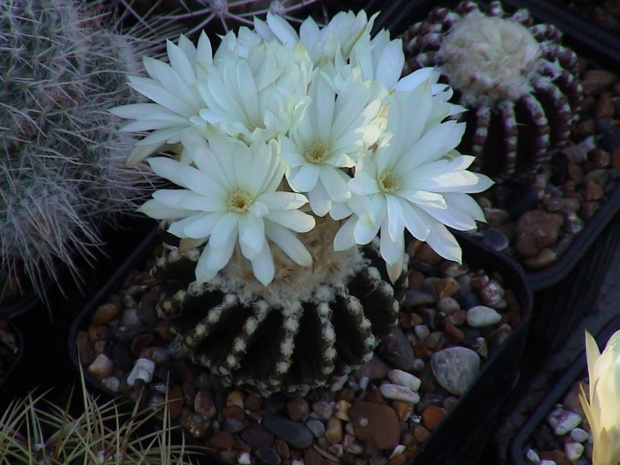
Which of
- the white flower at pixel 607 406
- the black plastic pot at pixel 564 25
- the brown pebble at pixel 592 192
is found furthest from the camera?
the black plastic pot at pixel 564 25

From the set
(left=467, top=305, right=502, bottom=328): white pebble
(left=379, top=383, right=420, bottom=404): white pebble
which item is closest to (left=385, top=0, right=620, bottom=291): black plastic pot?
(left=467, top=305, right=502, bottom=328): white pebble

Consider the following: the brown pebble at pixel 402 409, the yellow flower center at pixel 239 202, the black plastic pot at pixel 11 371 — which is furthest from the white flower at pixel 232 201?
the black plastic pot at pixel 11 371

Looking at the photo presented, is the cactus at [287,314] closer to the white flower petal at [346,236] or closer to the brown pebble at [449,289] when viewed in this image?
the white flower petal at [346,236]

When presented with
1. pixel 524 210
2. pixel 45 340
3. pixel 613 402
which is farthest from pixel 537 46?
pixel 45 340

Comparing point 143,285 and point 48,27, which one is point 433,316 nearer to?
point 143,285

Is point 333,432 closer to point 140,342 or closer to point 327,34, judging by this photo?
point 140,342

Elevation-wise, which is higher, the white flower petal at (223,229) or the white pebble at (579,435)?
the white flower petal at (223,229)

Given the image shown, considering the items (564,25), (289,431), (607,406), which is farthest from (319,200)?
(564,25)
